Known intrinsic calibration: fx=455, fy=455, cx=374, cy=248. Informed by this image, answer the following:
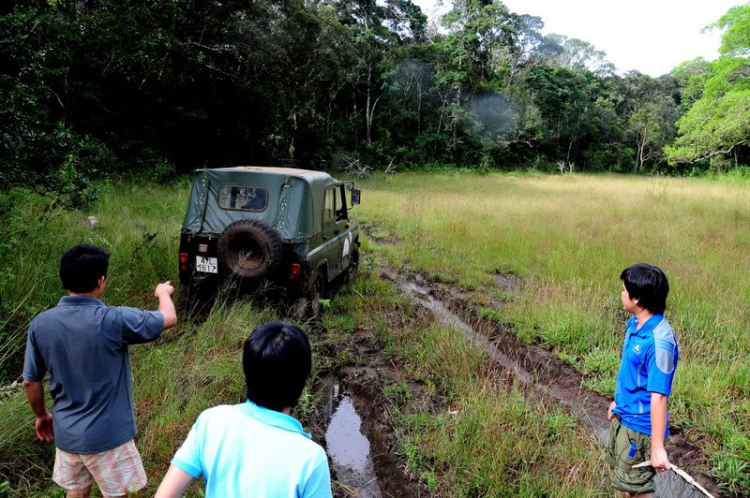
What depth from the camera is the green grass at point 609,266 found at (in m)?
4.31

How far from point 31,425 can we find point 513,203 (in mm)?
15200

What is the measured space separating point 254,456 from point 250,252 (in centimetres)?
434

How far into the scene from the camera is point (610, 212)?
548 inches

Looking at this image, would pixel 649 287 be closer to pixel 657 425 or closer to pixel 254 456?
pixel 657 425

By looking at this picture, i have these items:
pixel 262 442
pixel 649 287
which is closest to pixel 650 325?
pixel 649 287

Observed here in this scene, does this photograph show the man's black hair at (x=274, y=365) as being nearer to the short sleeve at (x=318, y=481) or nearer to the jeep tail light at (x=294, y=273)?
the short sleeve at (x=318, y=481)

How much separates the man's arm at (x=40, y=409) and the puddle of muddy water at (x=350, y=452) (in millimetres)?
1918

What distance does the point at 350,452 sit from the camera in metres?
3.75

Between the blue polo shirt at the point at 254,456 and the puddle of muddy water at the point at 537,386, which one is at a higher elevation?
the blue polo shirt at the point at 254,456

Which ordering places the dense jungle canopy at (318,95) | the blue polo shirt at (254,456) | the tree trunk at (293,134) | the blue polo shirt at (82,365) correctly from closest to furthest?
the blue polo shirt at (254,456) → the blue polo shirt at (82,365) → the dense jungle canopy at (318,95) → the tree trunk at (293,134)

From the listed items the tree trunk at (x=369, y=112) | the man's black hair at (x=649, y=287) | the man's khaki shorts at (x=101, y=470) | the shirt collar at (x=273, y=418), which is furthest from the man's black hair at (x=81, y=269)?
the tree trunk at (x=369, y=112)

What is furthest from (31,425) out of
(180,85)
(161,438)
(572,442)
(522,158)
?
(522,158)

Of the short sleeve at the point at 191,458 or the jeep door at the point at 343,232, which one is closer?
the short sleeve at the point at 191,458

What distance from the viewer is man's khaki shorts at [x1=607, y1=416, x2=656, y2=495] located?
257 centimetres
